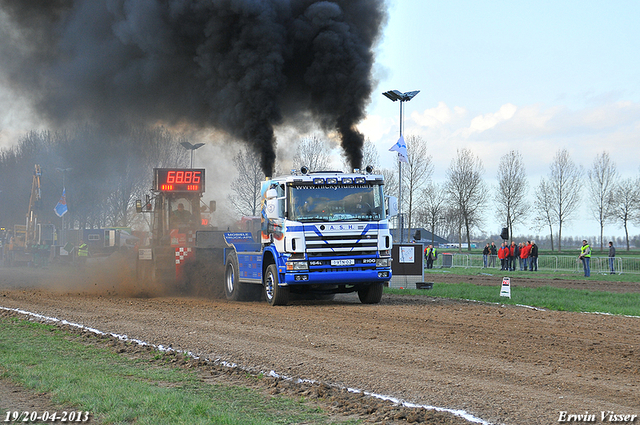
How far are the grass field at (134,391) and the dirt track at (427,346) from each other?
0.99 m

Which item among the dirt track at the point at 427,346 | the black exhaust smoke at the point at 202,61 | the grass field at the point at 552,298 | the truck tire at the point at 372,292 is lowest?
the grass field at the point at 552,298

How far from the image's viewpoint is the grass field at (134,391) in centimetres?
559

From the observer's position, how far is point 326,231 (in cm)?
1430

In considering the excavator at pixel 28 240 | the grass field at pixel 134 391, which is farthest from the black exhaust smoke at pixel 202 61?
the excavator at pixel 28 240

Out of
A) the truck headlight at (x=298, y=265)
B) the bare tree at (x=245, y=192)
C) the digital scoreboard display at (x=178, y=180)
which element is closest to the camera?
the truck headlight at (x=298, y=265)

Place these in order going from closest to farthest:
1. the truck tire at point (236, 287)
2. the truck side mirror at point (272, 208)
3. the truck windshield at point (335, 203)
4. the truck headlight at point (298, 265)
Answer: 1. the truck headlight at point (298, 265)
2. the truck windshield at point (335, 203)
3. the truck side mirror at point (272, 208)
4. the truck tire at point (236, 287)

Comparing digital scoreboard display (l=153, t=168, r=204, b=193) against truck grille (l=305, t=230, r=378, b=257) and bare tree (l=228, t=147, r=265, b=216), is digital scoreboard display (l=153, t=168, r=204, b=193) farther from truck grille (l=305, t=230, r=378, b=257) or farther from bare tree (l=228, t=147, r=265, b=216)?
bare tree (l=228, t=147, r=265, b=216)

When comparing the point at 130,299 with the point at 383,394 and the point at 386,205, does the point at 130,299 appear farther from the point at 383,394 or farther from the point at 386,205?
the point at 383,394

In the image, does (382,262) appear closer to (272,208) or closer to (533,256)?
(272,208)

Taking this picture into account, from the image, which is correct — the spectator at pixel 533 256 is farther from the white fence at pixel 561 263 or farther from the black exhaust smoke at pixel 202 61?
the black exhaust smoke at pixel 202 61

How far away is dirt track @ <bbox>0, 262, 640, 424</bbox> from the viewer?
6254 millimetres

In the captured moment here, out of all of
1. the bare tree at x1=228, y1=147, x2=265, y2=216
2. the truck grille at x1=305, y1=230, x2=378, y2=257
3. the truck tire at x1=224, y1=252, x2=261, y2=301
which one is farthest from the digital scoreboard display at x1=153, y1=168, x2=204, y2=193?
the bare tree at x1=228, y1=147, x2=265, y2=216

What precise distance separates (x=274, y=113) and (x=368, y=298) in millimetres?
7111

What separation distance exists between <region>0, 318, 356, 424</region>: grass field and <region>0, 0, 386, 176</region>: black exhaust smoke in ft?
40.2
